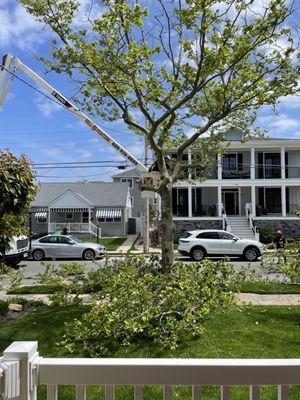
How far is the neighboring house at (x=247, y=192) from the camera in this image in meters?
33.0

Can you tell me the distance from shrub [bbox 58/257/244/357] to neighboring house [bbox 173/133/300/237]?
82.6 feet

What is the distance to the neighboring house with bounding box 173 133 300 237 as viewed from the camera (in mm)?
33000

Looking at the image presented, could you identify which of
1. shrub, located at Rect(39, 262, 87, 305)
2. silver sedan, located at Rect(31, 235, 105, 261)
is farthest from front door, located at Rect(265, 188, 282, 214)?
shrub, located at Rect(39, 262, 87, 305)

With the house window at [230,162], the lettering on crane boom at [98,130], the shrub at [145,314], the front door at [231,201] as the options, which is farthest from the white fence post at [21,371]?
the front door at [231,201]

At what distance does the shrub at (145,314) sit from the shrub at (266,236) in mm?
23778

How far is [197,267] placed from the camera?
875 cm

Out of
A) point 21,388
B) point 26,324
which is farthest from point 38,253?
point 21,388

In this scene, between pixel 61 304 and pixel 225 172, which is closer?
pixel 61 304

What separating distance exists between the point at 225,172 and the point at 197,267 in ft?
89.8

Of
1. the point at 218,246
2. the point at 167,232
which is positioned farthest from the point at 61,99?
the point at 218,246

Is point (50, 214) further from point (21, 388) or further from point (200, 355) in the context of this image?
point (21, 388)

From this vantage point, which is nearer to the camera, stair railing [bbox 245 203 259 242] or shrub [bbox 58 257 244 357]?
shrub [bbox 58 257 244 357]

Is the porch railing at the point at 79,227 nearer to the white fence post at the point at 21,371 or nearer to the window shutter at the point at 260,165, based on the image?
the window shutter at the point at 260,165

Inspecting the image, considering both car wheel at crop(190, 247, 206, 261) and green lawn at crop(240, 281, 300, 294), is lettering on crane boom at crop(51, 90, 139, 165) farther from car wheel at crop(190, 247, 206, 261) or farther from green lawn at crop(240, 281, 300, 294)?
green lawn at crop(240, 281, 300, 294)
